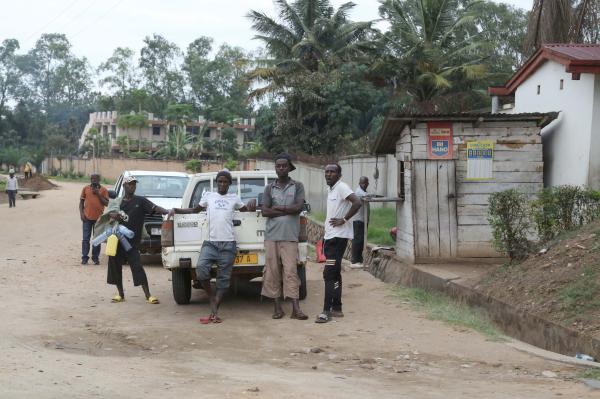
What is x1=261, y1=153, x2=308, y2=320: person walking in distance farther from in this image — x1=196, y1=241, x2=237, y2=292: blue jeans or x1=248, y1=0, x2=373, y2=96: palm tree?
x1=248, y1=0, x2=373, y2=96: palm tree

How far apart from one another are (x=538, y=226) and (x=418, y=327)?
3.19m

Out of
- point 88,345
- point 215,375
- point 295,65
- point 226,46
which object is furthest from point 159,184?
point 226,46

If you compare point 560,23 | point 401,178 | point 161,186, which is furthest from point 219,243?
point 560,23

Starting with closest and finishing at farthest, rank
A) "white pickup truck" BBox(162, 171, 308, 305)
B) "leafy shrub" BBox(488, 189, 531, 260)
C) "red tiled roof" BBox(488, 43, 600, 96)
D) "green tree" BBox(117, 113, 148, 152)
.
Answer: "white pickup truck" BBox(162, 171, 308, 305)
"leafy shrub" BBox(488, 189, 531, 260)
"red tiled roof" BBox(488, 43, 600, 96)
"green tree" BBox(117, 113, 148, 152)

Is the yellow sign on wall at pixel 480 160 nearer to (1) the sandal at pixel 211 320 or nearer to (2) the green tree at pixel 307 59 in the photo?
(1) the sandal at pixel 211 320

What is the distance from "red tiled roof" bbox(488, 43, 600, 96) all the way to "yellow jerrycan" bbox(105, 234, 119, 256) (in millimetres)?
7091

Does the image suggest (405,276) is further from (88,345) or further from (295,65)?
(295,65)

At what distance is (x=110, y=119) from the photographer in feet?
266

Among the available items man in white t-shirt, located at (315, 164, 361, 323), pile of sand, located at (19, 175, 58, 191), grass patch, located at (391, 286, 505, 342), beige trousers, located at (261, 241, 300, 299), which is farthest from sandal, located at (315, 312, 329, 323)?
pile of sand, located at (19, 175, 58, 191)

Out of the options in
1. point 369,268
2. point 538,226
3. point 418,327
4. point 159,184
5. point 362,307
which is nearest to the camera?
point 418,327

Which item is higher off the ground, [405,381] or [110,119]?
[110,119]

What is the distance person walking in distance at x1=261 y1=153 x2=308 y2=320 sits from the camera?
898 centimetres

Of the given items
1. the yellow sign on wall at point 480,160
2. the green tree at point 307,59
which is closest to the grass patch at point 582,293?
the yellow sign on wall at point 480,160

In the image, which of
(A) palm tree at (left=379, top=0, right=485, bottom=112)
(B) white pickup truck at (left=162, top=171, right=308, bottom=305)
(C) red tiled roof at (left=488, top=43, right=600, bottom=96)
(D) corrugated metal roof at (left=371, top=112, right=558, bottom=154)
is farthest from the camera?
(A) palm tree at (left=379, top=0, right=485, bottom=112)
